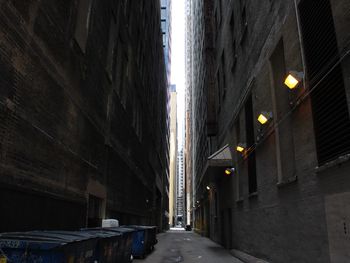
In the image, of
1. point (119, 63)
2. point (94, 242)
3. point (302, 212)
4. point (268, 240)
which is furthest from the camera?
point (119, 63)

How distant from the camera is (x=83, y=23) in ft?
43.9

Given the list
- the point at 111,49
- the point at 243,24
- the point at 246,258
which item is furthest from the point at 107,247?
the point at 243,24

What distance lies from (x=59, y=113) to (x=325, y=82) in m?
7.72

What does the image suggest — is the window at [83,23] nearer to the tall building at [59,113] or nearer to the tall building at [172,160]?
the tall building at [59,113]

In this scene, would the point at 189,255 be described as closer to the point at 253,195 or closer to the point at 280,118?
the point at 253,195

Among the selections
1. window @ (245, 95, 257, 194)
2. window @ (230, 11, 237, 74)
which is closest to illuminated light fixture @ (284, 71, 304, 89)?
window @ (245, 95, 257, 194)

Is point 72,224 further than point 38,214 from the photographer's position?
Yes

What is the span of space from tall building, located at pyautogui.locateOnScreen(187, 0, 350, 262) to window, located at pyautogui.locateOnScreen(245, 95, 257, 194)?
0.14ft

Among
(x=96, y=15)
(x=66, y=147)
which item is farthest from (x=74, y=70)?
(x=96, y=15)

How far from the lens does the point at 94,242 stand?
25.0ft

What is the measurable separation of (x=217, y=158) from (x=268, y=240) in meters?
8.07

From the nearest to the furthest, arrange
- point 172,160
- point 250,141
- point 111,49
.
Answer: point 250,141
point 111,49
point 172,160

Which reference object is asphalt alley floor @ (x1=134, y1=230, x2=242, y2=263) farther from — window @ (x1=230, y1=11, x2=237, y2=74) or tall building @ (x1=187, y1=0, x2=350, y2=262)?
window @ (x1=230, y1=11, x2=237, y2=74)

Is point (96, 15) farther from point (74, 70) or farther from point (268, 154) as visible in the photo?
point (268, 154)
